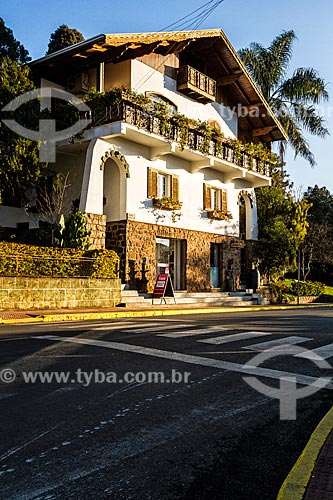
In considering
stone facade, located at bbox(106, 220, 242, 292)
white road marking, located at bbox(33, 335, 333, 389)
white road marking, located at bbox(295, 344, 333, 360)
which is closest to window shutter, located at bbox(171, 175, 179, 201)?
stone facade, located at bbox(106, 220, 242, 292)

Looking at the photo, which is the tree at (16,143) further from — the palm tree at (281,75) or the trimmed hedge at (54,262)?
the palm tree at (281,75)

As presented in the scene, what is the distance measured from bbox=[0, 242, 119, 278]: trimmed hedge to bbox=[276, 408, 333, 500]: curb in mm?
13273

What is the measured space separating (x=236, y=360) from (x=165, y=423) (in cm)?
312

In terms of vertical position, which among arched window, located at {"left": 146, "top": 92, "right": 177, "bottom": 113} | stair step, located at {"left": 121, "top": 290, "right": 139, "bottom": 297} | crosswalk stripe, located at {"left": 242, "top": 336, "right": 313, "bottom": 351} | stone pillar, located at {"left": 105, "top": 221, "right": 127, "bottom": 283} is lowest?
crosswalk stripe, located at {"left": 242, "top": 336, "right": 313, "bottom": 351}

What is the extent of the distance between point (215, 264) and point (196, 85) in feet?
30.7

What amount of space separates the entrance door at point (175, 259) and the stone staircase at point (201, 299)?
3.73 ft

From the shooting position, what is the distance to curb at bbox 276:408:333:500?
3092 mm

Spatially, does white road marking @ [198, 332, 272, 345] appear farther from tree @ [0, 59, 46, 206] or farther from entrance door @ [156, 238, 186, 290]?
entrance door @ [156, 238, 186, 290]

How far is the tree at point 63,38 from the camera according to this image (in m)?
31.2

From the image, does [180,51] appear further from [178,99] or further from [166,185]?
[166,185]

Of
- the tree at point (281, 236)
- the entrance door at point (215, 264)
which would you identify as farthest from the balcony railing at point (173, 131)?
the entrance door at point (215, 264)

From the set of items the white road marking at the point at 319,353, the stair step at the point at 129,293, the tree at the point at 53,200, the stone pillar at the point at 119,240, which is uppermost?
the tree at the point at 53,200

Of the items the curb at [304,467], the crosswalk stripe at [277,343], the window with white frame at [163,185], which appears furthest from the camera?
the window with white frame at [163,185]

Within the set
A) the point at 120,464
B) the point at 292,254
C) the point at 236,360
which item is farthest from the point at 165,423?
the point at 292,254
